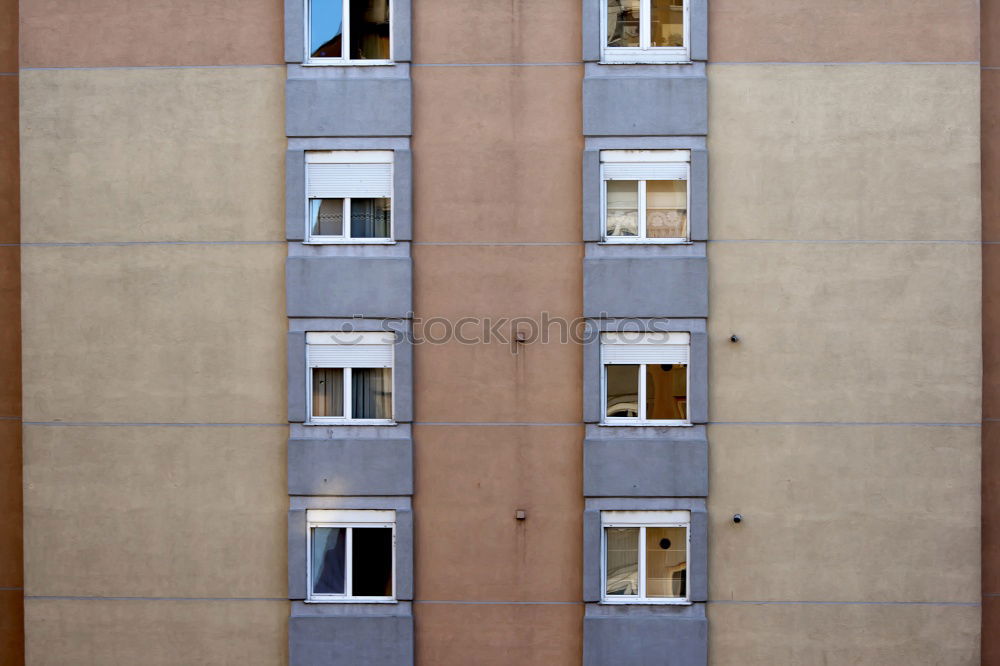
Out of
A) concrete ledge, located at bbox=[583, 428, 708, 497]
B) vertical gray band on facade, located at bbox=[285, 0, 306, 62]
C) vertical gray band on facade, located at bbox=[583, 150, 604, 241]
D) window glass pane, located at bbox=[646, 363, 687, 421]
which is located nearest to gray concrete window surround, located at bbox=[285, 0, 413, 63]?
vertical gray band on facade, located at bbox=[285, 0, 306, 62]

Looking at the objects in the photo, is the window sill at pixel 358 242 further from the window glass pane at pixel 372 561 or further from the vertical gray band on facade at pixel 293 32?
the window glass pane at pixel 372 561

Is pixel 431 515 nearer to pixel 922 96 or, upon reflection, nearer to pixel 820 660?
pixel 820 660

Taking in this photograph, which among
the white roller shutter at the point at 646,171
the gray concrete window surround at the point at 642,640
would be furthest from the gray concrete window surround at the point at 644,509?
the white roller shutter at the point at 646,171

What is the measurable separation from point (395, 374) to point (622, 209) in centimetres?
326

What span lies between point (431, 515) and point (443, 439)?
35.2 inches

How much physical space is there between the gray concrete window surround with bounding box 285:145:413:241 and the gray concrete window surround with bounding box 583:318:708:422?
248 centimetres

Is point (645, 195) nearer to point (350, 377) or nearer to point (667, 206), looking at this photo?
point (667, 206)

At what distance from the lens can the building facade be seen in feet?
29.6

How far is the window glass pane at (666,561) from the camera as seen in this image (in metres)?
9.22

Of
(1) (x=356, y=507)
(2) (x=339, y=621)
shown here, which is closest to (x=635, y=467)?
(1) (x=356, y=507)

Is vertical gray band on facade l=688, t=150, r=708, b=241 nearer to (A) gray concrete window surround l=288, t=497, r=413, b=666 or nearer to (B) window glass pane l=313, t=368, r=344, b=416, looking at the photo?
(B) window glass pane l=313, t=368, r=344, b=416

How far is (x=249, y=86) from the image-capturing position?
30.1 ft

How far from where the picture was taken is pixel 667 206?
9.23m

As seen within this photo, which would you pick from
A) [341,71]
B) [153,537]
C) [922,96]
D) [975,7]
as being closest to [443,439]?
[153,537]
